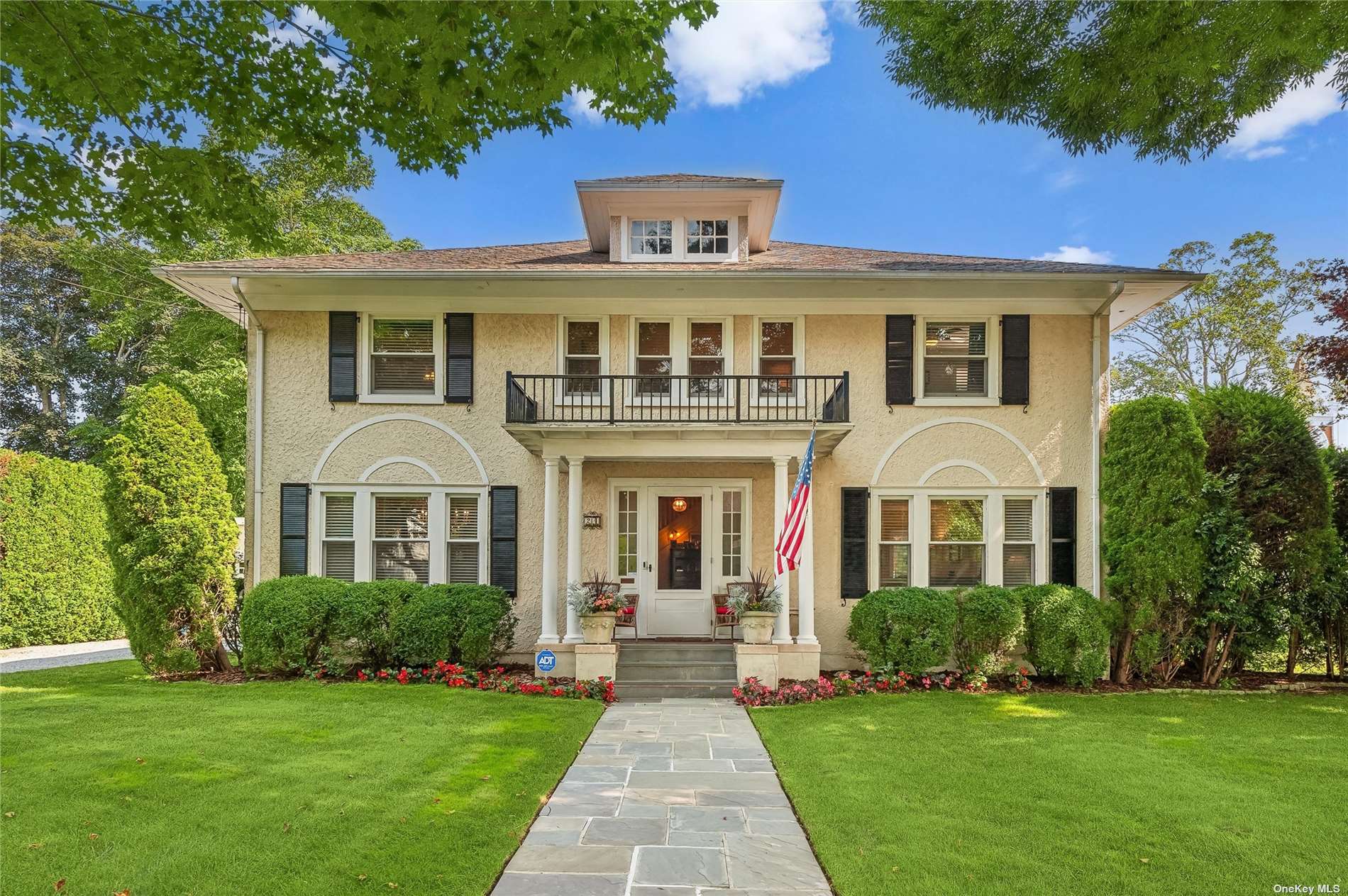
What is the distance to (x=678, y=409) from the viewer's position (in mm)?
10375

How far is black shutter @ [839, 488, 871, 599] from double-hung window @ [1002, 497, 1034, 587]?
→ 6.96 feet

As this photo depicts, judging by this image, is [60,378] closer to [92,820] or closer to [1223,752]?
[92,820]

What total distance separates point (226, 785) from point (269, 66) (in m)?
5.21

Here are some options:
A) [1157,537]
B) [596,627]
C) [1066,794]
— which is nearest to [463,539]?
[596,627]

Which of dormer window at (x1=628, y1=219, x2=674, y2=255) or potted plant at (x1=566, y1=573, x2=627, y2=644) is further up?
dormer window at (x1=628, y1=219, x2=674, y2=255)

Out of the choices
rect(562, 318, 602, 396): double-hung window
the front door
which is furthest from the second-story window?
the front door

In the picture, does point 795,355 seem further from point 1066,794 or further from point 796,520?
point 1066,794

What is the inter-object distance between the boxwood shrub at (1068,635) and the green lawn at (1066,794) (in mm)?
850

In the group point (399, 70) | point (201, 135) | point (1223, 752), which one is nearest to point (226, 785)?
point (201, 135)

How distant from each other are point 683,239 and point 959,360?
4.95 m

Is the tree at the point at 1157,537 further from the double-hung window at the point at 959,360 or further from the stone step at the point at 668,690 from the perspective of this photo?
the stone step at the point at 668,690

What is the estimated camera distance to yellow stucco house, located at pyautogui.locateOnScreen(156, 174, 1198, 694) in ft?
34.4

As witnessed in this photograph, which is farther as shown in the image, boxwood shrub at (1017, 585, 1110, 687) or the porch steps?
boxwood shrub at (1017, 585, 1110, 687)

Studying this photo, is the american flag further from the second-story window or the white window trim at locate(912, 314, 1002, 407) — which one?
the second-story window
